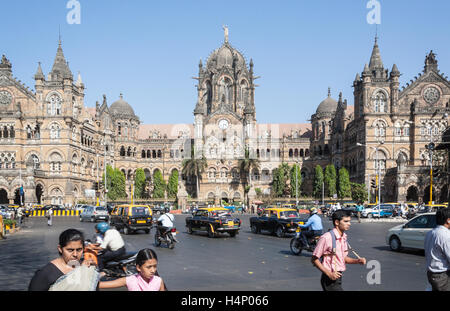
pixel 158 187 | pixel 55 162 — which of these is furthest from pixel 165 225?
pixel 158 187

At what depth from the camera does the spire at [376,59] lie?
203 ft

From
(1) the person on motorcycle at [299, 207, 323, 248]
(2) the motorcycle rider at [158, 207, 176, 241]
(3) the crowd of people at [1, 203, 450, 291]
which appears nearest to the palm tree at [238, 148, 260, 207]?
(2) the motorcycle rider at [158, 207, 176, 241]

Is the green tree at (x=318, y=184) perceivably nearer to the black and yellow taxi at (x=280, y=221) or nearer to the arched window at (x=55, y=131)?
the arched window at (x=55, y=131)

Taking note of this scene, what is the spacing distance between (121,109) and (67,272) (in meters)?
81.0

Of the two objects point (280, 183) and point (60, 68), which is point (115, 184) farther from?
point (280, 183)

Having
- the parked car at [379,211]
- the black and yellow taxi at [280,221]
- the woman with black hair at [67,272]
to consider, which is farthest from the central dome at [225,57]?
the woman with black hair at [67,272]

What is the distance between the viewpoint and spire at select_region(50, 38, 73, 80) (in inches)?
2490

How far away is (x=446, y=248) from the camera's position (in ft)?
20.1

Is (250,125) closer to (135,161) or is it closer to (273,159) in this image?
(273,159)

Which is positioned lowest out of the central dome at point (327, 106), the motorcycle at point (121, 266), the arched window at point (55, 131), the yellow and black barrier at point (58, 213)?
the yellow and black barrier at point (58, 213)

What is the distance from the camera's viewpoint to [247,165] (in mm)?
70500

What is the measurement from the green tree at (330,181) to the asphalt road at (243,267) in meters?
46.5
